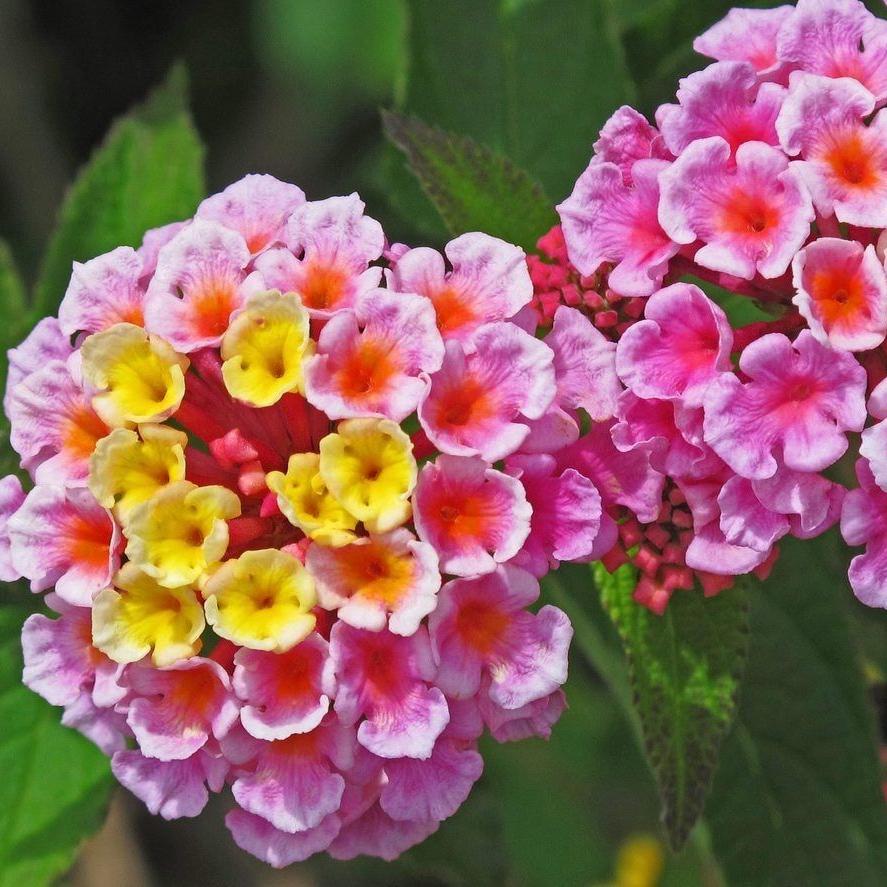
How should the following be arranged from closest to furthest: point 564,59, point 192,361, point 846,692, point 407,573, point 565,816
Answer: point 407,573 < point 192,361 < point 846,692 < point 564,59 < point 565,816

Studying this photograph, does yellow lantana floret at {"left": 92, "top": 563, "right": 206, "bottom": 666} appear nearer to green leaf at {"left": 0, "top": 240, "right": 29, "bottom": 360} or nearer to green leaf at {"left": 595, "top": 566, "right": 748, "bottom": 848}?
green leaf at {"left": 595, "top": 566, "right": 748, "bottom": 848}

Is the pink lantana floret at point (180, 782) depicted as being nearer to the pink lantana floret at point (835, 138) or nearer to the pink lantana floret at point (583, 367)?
the pink lantana floret at point (583, 367)

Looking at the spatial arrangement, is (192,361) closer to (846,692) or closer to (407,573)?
(407,573)

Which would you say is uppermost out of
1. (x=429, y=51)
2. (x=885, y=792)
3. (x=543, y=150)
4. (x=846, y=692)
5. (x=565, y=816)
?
(x=429, y=51)

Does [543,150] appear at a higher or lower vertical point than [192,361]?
lower

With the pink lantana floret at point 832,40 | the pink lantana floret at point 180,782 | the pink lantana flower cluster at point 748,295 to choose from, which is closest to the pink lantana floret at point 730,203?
the pink lantana flower cluster at point 748,295

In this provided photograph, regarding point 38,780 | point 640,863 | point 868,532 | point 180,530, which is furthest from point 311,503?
point 640,863

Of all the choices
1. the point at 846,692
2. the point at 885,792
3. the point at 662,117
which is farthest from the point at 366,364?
the point at 885,792

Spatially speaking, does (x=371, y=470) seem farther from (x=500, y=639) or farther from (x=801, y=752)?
(x=801, y=752)
